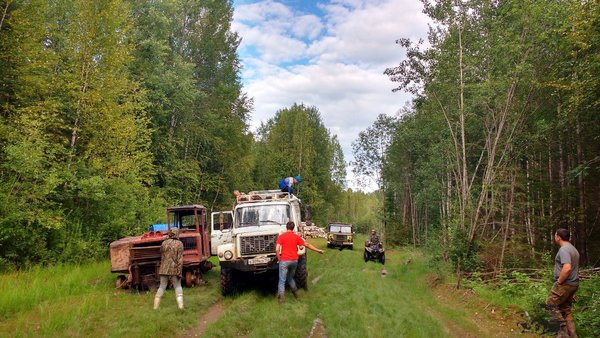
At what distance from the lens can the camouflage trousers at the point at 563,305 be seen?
699 centimetres

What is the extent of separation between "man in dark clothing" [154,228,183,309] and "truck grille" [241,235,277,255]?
1914mm

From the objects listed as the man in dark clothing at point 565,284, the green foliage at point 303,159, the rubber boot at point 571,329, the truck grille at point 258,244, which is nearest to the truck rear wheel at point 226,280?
the truck grille at point 258,244

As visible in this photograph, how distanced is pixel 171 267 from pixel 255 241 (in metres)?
2.46

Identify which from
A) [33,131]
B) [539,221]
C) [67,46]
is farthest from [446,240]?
[67,46]

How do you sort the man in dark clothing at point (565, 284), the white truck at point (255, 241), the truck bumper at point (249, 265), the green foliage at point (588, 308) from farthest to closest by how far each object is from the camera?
the white truck at point (255, 241), the truck bumper at point (249, 265), the green foliage at point (588, 308), the man in dark clothing at point (565, 284)

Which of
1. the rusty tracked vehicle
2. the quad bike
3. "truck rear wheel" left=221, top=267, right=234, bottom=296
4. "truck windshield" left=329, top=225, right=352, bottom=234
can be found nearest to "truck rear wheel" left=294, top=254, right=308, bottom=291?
"truck rear wheel" left=221, top=267, right=234, bottom=296

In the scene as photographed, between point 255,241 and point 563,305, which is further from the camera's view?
point 255,241

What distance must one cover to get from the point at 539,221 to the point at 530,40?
9167mm

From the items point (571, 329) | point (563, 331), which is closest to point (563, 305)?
point (571, 329)

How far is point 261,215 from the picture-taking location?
485 inches

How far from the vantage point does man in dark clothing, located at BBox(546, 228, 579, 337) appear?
6926mm

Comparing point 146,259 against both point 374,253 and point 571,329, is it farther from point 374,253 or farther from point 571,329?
point 374,253

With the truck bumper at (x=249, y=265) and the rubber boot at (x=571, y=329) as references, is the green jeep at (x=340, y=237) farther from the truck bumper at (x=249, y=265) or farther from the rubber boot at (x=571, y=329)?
the rubber boot at (x=571, y=329)

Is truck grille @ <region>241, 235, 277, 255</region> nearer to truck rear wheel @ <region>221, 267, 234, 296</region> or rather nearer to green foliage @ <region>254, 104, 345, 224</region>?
truck rear wheel @ <region>221, 267, 234, 296</region>
